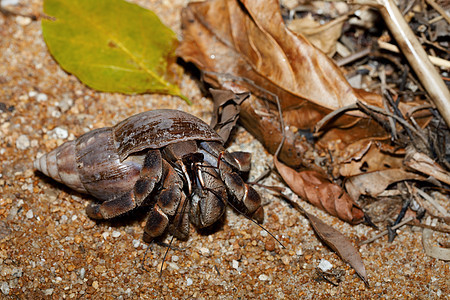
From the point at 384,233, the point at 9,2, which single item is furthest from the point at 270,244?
the point at 9,2

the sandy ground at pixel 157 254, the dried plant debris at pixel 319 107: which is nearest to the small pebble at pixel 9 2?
the sandy ground at pixel 157 254

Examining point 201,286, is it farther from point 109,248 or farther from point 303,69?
point 303,69

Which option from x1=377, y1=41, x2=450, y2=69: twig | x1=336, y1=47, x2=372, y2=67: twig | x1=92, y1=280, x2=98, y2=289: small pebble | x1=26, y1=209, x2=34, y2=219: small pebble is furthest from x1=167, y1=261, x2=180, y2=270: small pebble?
x1=377, y1=41, x2=450, y2=69: twig

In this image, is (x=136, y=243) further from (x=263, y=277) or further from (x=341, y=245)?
(x=341, y=245)

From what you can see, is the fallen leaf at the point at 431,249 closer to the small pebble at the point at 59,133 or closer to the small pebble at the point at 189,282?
the small pebble at the point at 189,282

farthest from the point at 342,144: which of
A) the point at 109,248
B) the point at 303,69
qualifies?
the point at 109,248
